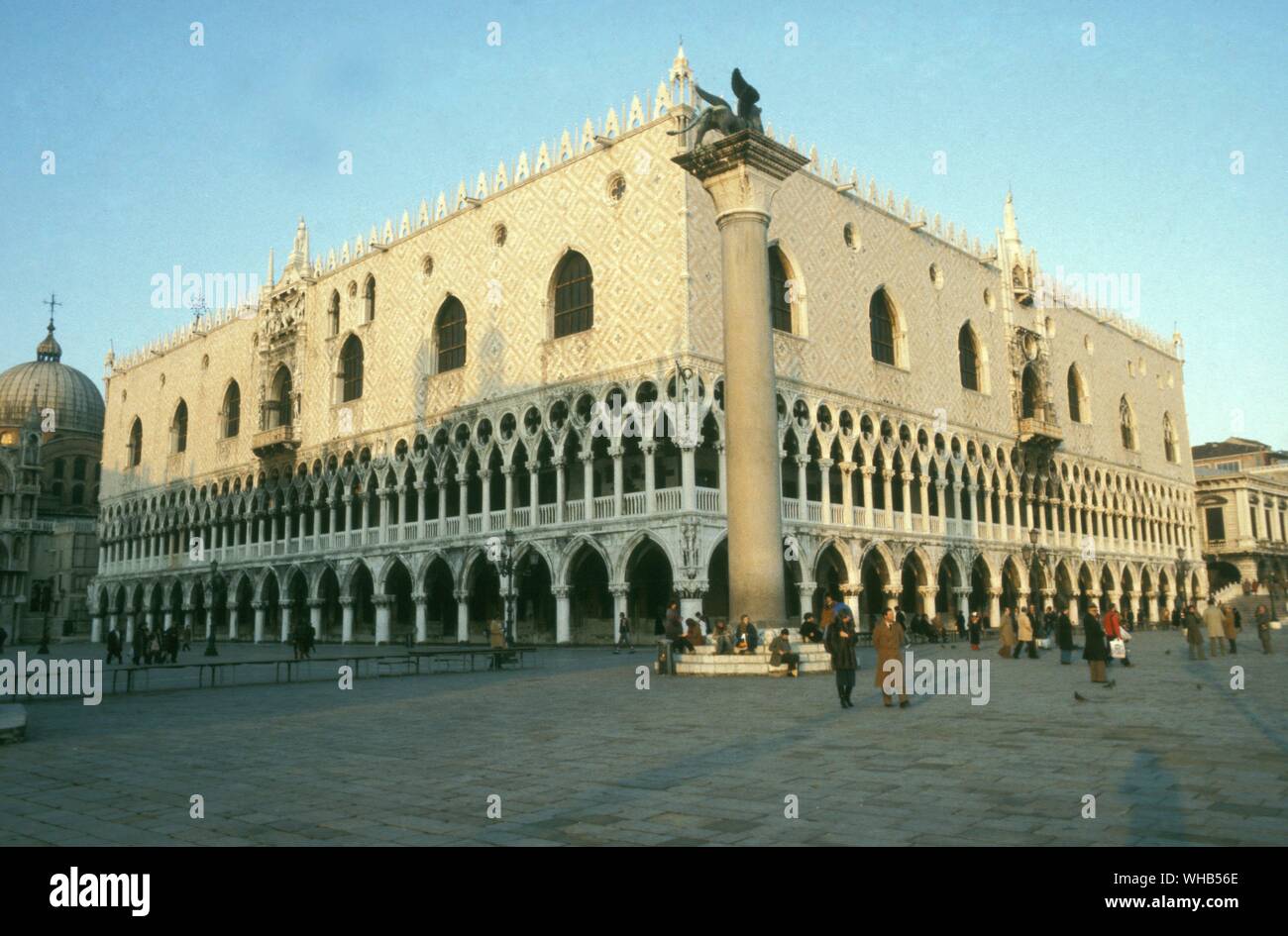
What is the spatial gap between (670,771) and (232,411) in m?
42.9

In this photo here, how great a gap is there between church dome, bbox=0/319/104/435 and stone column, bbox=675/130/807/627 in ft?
229

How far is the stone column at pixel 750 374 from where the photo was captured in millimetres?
15641

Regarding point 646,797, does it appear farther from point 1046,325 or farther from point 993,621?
point 1046,325

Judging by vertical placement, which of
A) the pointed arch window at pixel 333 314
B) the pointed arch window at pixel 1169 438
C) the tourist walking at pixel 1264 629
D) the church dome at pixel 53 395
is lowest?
the tourist walking at pixel 1264 629

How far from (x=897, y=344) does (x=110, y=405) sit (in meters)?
42.8

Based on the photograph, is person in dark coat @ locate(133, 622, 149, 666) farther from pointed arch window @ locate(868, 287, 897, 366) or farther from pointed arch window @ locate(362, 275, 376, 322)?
pointed arch window @ locate(868, 287, 897, 366)

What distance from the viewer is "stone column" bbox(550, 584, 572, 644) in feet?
91.3

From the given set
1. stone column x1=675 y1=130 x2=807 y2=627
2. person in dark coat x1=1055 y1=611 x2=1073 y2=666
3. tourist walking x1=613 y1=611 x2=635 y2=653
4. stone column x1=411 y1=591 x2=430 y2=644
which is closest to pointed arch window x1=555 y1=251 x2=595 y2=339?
tourist walking x1=613 y1=611 x2=635 y2=653

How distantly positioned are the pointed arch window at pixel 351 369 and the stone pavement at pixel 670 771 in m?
26.3

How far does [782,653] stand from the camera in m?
15.4

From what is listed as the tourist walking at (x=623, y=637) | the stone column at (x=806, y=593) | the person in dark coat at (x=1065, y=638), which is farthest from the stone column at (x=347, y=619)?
the person in dark coat at (x=1065, y=638)

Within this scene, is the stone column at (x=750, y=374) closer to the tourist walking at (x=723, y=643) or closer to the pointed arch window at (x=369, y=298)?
the tourist walking at (x=723, y=643)
